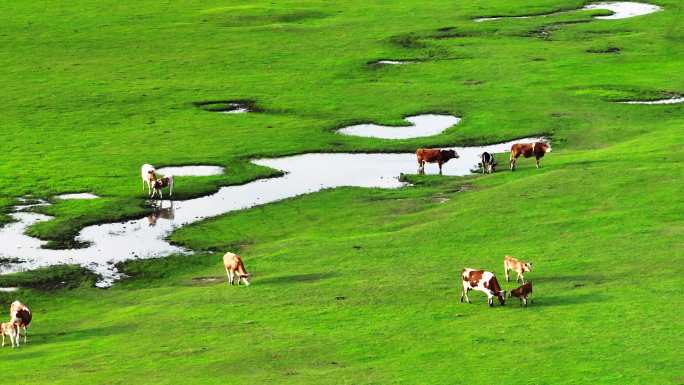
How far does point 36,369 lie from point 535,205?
20.5 m

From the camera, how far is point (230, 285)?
129ft

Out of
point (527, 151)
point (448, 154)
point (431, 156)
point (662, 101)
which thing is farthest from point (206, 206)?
point (662, 101)

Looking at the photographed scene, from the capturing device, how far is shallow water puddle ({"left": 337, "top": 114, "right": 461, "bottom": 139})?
212 ft

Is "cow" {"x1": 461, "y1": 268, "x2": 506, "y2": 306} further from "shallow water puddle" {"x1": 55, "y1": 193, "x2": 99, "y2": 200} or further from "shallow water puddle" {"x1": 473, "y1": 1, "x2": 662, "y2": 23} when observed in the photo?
"shallow water puddle" {"x1": 473, "y1": 1, "x2": 662, "y2": 23}

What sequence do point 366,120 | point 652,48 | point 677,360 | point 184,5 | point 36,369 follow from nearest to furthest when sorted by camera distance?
1. point 677,360
2. point 36,369
3. point 366,120
4. point 652,48
5. point 184,5

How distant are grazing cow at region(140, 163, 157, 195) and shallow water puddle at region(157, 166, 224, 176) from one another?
206 centimetres

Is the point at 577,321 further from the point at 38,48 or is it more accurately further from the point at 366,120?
the point at 38,48

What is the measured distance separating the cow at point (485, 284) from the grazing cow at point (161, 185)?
2107cm

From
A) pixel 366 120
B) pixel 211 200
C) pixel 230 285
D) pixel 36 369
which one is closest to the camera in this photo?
pixel 36 369

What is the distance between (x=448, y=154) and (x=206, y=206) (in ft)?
37.0

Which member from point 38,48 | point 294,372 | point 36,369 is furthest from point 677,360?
point 38,48

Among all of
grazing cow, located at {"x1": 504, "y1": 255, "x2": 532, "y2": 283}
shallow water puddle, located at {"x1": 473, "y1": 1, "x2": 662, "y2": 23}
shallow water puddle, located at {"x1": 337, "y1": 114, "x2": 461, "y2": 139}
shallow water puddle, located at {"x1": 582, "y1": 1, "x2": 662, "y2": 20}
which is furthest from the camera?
shallow water puddle, located at {"x1": 582, "y1": 1, "x2": 662, "y2": 20}

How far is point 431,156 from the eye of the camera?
2222 inches

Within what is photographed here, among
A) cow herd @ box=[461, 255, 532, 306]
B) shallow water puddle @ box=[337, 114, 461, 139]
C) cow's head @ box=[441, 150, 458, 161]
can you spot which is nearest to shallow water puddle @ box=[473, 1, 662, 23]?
shallow water puddle @ box=[337, 114, 461, 139]
